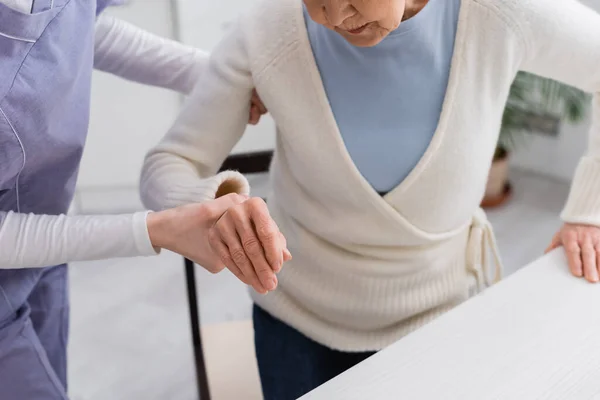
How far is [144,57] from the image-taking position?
40.4 inches

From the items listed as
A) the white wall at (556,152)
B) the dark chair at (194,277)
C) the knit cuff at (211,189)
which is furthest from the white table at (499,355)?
the white wall at (556,152)

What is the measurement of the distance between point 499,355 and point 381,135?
11.9 inches

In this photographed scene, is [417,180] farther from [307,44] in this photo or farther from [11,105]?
[11,105]

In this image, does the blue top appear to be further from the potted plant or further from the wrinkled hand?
the potted plant

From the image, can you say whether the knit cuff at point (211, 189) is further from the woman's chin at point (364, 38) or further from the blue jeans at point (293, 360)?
the blue jeans at point (293, 360)

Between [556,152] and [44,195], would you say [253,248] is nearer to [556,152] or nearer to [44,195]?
[44,195]

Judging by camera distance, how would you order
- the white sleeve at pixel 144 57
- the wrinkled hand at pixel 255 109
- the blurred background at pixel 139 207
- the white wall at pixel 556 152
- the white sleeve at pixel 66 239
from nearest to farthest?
the white sleeve at pixel 66 239 < the wrinkled hand at pixel 255 109 < the white sleeve at pixel 144 57 < the blurred background at pixel 139 207 < the white wall at pixel 556 152

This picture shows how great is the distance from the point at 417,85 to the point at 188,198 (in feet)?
1.03

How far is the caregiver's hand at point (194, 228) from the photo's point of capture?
2.34 feet

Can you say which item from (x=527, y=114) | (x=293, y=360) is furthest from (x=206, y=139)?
(x=527, y=114)

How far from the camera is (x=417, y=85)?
0.83m

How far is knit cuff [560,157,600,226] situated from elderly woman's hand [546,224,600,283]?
12 millimetres

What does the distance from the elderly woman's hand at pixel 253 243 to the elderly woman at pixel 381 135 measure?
10 centimetres

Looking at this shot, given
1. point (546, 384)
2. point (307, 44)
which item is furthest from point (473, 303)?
point (307, 44)
